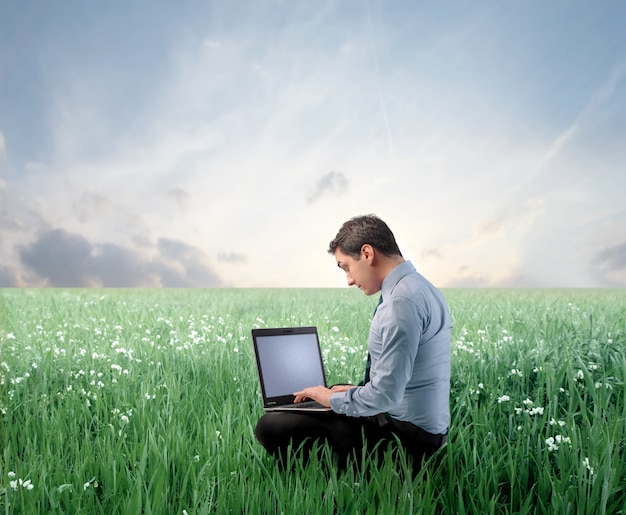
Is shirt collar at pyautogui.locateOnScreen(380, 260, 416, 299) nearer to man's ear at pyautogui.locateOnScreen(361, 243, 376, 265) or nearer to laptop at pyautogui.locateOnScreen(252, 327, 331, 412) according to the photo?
man's ear at pyautogui.locateOnScreen(361, 243, 376, 265)

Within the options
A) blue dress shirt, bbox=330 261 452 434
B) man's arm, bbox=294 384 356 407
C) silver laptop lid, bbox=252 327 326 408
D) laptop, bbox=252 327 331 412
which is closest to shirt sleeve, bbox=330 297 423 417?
blue dress shirt, bbox=330 261 452 434

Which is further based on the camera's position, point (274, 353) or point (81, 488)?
point (274, 353)

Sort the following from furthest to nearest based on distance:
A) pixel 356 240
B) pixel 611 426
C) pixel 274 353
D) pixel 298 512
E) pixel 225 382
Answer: pixel 225 382 < pixel 611 426 < pixel 274 353 < pixel 356 240 < pixel 298 512

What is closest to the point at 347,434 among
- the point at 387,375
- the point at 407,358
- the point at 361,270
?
the point at 387,375

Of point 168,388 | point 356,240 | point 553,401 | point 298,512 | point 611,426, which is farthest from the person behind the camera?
point 168,388

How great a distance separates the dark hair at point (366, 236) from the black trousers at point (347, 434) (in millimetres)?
925

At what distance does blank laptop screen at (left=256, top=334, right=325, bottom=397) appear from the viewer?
3988mm

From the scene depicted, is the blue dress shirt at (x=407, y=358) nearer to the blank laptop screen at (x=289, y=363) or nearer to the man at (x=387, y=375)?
the man at (x=387, y=375)

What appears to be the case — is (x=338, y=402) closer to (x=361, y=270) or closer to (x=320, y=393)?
(x=320, y=393)

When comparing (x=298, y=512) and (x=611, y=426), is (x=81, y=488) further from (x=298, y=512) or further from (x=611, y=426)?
(x=611, y=426)

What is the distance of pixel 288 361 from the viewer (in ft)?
13.5

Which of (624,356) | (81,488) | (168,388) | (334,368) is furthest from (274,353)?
(624,356)

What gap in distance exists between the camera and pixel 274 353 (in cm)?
406

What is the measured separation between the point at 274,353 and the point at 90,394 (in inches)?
97.8
